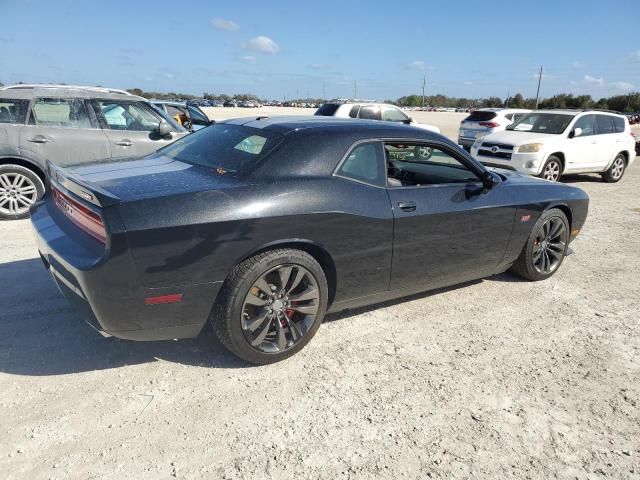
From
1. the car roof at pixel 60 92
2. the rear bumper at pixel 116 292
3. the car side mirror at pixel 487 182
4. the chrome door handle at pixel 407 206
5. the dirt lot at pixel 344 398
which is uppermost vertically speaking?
the car roof at pixel 60 92

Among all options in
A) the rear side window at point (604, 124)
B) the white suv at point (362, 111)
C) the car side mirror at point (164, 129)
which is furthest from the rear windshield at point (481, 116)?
the car side mirror at point (164, 129)

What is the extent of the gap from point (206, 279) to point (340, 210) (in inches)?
37.5

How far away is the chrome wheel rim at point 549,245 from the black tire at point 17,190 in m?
5.73

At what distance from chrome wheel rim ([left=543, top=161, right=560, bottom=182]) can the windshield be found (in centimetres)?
79

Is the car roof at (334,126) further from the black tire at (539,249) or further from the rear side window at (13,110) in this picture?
the rear side window at (13,110)

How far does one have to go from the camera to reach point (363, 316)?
3789mm

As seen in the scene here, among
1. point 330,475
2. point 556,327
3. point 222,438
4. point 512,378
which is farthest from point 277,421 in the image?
point 556,327

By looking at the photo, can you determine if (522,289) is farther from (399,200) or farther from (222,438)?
(222,438)

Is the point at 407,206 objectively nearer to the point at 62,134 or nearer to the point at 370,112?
the point at 62,134

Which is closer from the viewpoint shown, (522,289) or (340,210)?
(340,210)

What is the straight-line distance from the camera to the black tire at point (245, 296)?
2766 millimetres

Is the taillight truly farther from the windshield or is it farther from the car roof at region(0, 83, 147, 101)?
the windshield

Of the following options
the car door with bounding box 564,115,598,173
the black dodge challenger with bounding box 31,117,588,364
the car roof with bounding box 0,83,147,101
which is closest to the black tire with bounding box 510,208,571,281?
the black dodge challenger with bounding box 31,117,588,364

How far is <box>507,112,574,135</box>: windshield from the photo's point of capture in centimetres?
1029
